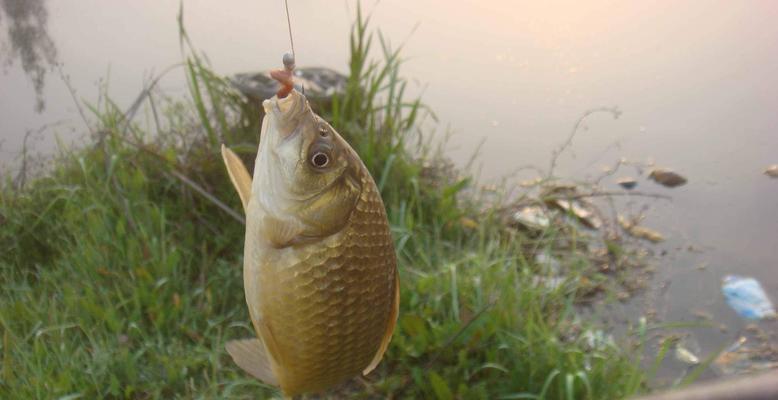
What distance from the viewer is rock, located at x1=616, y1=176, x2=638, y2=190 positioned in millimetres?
2271

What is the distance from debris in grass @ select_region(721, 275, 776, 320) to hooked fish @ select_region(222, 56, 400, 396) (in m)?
1.39

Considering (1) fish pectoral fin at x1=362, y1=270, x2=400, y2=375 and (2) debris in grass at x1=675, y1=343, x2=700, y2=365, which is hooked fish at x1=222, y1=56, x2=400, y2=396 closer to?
(1) fish pectoral fin at x1=362, y1=270, x2=400, y2=375

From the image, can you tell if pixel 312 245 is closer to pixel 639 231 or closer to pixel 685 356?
pixel 685 356

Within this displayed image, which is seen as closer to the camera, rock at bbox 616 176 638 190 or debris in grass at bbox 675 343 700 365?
debris in grass at bbox 675 343 700 365

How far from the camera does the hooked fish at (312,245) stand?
720mm

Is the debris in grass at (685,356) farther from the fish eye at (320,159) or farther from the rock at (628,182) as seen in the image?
the fish eye at (320,159)

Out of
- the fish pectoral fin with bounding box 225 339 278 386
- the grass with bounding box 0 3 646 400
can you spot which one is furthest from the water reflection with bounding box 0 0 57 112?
the fish pectoral fin with bounding box 225 339 278 386

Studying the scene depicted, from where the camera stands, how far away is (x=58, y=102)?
245 centimetres

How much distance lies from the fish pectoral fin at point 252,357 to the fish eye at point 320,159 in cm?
26

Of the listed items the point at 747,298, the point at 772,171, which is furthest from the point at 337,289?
the point at 772,171

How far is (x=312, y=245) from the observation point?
29.5 inches

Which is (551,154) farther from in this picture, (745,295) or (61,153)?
(61,153)

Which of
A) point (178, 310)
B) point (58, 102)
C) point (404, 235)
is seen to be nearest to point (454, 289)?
point (404, 235)

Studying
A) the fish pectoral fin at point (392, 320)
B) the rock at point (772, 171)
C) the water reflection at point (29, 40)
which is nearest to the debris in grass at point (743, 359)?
the rock at point (772, 171)
